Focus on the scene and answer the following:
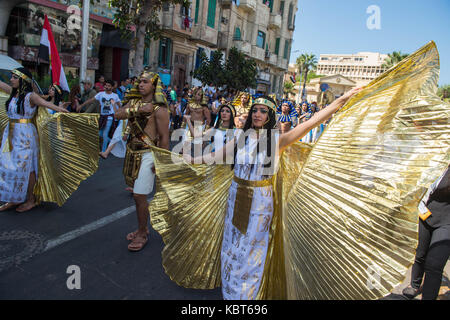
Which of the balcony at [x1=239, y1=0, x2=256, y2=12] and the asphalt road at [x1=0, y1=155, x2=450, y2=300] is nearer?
the asphalt road at [x1=0, y1=155, x2=450, y2=300]

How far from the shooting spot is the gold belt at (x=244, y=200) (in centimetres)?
229

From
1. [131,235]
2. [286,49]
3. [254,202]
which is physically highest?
[286,49]

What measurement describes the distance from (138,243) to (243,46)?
26582 mm

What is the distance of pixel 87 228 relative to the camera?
3.81 meters

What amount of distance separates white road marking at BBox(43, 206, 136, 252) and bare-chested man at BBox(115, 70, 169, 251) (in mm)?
730

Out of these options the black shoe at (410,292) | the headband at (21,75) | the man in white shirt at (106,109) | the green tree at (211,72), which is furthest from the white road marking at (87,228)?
the green tree at (211,72)

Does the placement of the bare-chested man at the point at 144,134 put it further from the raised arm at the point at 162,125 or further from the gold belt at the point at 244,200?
the gold belt at the point at 244,200

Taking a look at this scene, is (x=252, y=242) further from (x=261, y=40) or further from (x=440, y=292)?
(x=261, y=40)

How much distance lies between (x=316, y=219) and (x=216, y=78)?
15710mm

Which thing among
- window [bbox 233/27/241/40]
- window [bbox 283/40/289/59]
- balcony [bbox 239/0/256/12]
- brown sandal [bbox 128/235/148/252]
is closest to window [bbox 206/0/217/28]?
window [bbox 233/27/241/40]

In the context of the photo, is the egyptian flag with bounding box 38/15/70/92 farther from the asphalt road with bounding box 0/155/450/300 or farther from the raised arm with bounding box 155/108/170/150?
the raised arm with bounding box 155/108/170/150

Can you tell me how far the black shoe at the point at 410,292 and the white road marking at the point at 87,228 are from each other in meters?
3.56

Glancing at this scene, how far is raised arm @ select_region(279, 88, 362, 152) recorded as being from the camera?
2.03 metres

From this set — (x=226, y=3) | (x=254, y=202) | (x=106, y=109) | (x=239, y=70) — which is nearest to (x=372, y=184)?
(x=254, y=202)
